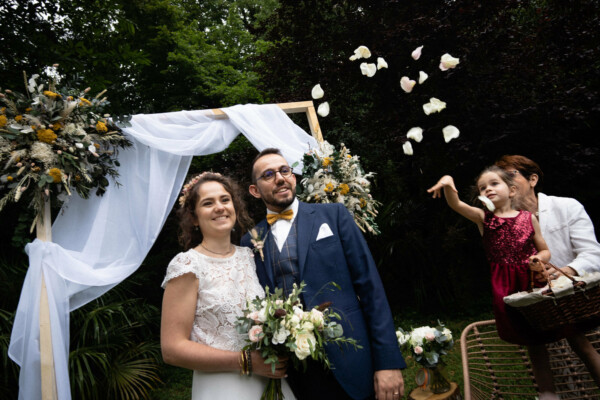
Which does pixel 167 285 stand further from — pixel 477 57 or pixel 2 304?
pixel 477 57

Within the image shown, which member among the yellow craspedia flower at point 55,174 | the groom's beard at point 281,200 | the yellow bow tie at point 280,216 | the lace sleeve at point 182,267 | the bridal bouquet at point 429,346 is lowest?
the bridal bouquet at point 429,346

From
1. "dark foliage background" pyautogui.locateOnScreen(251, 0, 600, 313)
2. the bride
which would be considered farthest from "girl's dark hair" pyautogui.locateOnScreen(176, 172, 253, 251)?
"dark foliage background" pyautogui.locateOnScreen(251, 0, 600, 313)

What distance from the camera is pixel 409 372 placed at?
506cm

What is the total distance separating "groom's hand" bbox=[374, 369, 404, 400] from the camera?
86.0 inches

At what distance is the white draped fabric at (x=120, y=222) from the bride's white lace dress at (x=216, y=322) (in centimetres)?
145

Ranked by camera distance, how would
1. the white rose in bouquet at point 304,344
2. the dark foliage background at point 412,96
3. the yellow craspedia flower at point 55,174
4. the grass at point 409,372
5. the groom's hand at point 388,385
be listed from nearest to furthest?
the white rose in bouquet at point 304,344
the groom's hand at point 388,385
the yellow craspedia flower at point 55,174
the grass at point 409,372
the dark foliage background at point 412,96

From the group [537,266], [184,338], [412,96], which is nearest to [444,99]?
[412,96]

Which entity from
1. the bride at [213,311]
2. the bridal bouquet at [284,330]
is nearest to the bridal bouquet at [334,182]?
the bride at [213,311]

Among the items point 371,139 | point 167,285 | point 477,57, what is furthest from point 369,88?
point 167,285

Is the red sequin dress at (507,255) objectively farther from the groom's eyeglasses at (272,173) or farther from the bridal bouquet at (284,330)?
the groom's eyeglasses at (272,173)

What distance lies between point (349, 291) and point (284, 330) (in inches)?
24.5

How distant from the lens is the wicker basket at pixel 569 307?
2.09 metres

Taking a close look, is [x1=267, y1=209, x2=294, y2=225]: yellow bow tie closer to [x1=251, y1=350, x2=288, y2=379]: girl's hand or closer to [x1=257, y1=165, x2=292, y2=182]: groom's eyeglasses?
[x1=257, y1=165, x2=292, y2=182]: groom's eyeglasses

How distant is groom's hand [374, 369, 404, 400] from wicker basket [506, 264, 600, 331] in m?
0.80
